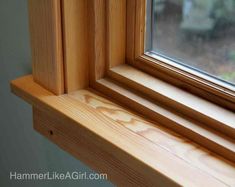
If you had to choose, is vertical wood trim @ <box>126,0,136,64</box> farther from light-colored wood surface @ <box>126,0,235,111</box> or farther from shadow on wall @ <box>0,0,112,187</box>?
shadow on wall @ <box>0,0,112,187</box>

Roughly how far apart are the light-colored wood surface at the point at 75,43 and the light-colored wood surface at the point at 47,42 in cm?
1

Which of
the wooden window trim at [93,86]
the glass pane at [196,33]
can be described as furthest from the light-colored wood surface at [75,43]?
the glass pane at [196,33]

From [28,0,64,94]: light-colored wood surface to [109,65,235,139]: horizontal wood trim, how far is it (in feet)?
0.35

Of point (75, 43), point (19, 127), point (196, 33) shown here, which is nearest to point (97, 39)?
point (75, 43)

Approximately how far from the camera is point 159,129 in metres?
0.89

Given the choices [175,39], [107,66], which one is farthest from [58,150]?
[175,39]

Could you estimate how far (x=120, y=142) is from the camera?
2.75 ft

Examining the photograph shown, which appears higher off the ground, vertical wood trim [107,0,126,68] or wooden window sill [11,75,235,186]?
vertical wood trim [107,0,126,68]

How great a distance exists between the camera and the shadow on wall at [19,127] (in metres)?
1.17

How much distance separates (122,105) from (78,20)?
0.17m

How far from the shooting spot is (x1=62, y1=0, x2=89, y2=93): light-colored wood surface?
37.0 inches

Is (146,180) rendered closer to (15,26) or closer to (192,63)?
(192,63)

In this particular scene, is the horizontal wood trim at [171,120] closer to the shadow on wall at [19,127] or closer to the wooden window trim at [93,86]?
the wooden window trim at [93,86]

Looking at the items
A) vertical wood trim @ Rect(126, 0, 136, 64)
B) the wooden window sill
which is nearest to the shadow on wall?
the wooden window sill
